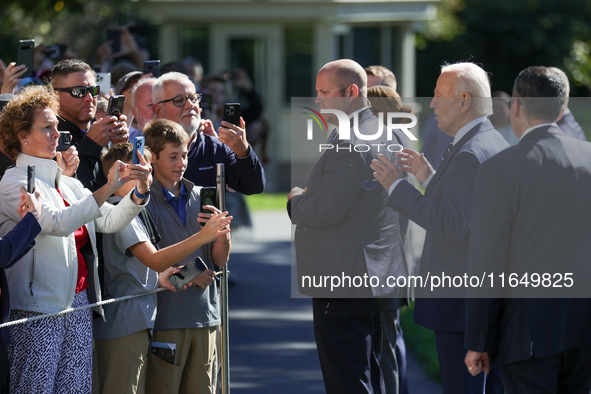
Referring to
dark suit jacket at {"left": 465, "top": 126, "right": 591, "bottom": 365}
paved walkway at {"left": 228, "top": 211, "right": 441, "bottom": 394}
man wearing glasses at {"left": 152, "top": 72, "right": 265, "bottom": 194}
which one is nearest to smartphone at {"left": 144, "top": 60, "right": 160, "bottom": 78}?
man wearing glasses at {"left": 152, "top": 72, "right": 265, "bottom": 194}

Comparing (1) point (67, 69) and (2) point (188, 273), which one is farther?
(1) point (67, 69)

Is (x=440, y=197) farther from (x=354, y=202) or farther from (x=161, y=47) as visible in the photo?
(x=161, y=47)

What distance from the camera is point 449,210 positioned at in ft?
12.8

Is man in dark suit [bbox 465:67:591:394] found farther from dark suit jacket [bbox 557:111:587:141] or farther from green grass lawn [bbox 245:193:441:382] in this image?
dark suit jacket [bbox 557:111:587:141]

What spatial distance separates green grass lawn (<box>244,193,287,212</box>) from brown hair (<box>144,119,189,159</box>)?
35.5 ft

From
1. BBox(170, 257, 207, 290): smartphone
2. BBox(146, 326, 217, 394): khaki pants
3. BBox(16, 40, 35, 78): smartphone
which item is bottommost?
BBox(146, 326, 217, 394): khaki pants

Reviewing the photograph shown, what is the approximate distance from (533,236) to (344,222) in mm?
1152

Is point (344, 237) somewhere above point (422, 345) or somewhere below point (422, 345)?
above

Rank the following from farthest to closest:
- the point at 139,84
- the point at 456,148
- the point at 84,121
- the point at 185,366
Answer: the point at 139,84, the point at 84,121, the point at 185,366, the point at 456,148

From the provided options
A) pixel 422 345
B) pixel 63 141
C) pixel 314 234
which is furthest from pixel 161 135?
pixel 422 345

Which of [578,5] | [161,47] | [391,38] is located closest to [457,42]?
[578,5]

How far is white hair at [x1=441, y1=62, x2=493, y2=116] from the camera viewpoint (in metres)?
4.01

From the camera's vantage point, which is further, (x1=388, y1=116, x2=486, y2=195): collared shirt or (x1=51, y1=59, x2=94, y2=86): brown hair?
(x1=51, y1=59, x2=94, y2=86): brown hair

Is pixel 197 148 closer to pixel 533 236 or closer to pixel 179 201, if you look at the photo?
pixel 179 201
